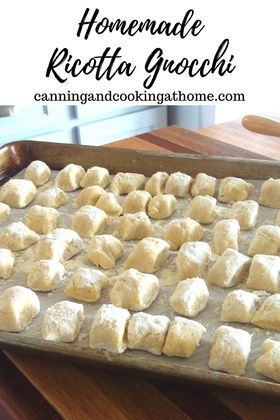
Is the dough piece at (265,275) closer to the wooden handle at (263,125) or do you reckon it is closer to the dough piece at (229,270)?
the dough piece at (229,270)

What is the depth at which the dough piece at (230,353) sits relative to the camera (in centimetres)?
78

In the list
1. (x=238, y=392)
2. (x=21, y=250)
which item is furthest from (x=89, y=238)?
(x=238, y=392)

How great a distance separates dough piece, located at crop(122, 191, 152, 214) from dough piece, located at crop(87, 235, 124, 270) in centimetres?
16

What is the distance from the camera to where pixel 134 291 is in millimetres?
924

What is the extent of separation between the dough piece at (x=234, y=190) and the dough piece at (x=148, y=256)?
0.26 metres

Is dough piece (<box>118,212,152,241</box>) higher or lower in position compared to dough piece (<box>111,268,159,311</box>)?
higher

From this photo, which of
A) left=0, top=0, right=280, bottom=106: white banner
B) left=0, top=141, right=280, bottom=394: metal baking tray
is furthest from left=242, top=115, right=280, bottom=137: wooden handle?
left=0, top=0, right=280, bottom=106: white banner

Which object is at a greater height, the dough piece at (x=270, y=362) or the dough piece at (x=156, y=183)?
the dough piece at (x=156, y=183)

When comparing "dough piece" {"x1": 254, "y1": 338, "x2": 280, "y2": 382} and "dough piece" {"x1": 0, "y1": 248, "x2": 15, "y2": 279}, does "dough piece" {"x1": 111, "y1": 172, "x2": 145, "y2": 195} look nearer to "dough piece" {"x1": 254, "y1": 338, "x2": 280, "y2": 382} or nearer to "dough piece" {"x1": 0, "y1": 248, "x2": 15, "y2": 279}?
"dough piece" {"x1": 0, "y1": 248, "x2": 15, "y2": 279}

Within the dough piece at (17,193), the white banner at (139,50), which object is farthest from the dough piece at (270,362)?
the white banner at (139,50)

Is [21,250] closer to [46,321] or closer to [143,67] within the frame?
[46,321]

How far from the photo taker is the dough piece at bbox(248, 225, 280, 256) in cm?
105

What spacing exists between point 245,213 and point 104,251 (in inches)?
12.9

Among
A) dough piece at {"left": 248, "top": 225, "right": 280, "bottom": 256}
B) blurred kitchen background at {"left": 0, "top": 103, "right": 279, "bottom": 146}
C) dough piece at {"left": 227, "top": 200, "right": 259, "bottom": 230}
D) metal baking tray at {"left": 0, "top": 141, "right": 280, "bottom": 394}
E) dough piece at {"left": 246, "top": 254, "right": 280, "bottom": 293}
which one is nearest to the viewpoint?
metal baking tray at {"left": 0, "top": 141, "right": 280, "bottom": 394}
